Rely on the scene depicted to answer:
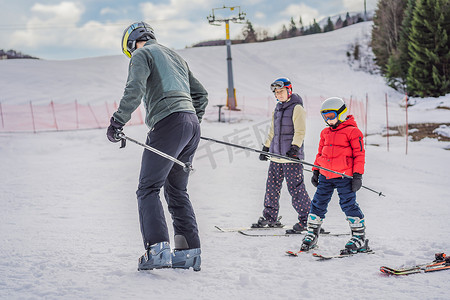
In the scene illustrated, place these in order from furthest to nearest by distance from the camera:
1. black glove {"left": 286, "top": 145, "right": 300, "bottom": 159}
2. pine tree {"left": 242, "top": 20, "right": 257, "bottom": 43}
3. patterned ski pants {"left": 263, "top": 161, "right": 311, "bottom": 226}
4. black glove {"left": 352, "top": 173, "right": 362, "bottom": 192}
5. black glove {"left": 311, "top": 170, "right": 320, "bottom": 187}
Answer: pine tree {"left": 242, "top": 20, "right": 257, "bottom": 43}
patterned ski pants {"left": 263, "top": 161, "right": 311, "bottom": 226}
black glove {"left": 286, "top": 145, "right": 300, "bottom": 159}
black glove {"left": 311, "top": 170, "right": 320, "bottom": 187}
black glove {"left": 352, "top": 173, "right": 362, "bottom": 192}

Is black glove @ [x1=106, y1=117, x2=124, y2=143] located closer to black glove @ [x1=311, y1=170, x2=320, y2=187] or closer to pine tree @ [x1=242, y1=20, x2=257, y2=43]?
black glove @ [x1=311, y1=170, x2=320, y2=187]

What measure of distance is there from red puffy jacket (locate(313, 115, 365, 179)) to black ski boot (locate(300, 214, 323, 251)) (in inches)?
15.8

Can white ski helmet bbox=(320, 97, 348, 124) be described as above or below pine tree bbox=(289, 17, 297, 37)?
below

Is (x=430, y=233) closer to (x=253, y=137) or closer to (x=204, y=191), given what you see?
(x=204, y=191)

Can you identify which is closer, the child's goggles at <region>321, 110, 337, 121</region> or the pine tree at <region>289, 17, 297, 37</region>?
the child's goggles at <region>321, 110, 337, 121</region>

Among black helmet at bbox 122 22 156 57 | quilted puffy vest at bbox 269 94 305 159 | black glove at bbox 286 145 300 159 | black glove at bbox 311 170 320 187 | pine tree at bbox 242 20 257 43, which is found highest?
pine tree at bbox 242 20 257 43

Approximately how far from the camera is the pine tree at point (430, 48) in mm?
24844

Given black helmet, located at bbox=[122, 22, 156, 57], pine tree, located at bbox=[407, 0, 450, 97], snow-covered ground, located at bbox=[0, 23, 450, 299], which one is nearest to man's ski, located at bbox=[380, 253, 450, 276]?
snow-covered ground, located at bbox=[0, 23, 450, 299]

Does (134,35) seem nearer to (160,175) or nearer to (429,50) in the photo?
(160,175)

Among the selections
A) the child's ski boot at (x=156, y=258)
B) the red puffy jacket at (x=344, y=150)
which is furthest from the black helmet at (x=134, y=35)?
the red puffy jacket at (x=344, y=150)

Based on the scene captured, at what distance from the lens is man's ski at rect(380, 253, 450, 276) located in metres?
2.86

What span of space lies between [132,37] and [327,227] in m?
2.96

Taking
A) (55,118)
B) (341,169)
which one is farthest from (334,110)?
(55,118)

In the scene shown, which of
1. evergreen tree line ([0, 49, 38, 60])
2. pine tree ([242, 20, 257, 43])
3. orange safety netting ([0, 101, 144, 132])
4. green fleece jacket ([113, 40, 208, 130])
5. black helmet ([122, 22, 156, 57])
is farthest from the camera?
pine tree ([242, 20, 257, 43])
